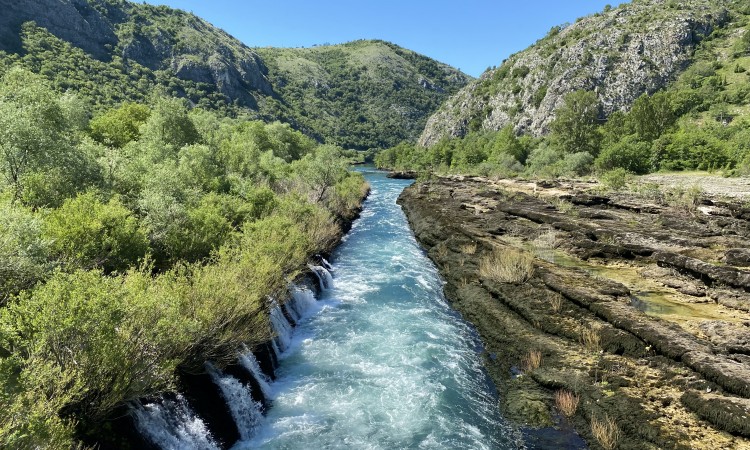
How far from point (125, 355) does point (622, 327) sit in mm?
24750

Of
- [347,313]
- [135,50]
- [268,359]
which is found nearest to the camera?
[268,359]

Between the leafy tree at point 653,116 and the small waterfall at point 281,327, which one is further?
the leafy tree at point 653,116

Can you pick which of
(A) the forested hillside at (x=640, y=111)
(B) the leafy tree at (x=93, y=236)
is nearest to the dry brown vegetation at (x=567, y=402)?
(B) the leafy tree at (x=93, y=236)

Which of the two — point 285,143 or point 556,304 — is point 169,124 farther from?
point 285,143

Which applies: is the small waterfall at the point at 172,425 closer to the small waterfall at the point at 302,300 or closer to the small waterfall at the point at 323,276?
the small waterfall at the point at 302,300

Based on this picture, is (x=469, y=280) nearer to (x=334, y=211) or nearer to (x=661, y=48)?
(x=334, y=211)

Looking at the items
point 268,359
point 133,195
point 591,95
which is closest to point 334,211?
point 133,195

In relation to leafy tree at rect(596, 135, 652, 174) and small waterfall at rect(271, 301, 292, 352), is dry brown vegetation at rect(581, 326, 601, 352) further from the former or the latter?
leafy tree at rect(596, 135, 652, 174)

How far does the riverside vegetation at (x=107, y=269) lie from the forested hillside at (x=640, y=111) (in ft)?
286

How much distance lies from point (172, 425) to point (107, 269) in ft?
30.5

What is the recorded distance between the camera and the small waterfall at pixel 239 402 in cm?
1709

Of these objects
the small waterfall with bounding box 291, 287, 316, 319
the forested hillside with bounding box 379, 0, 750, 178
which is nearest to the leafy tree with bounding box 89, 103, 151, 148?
the small waterfall with bounding box 291, 287, 316, 319

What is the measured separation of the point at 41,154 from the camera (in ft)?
69.1

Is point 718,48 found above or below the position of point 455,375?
above
